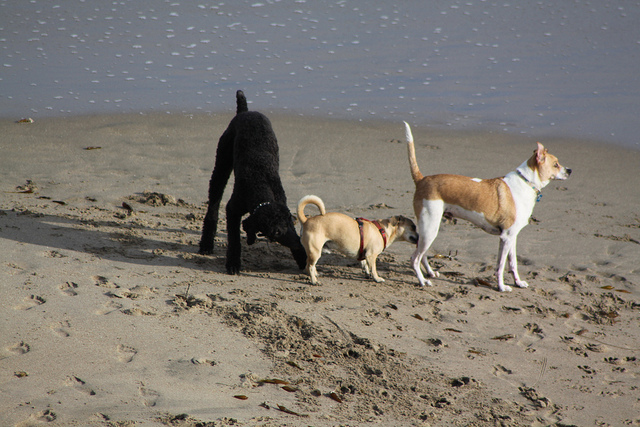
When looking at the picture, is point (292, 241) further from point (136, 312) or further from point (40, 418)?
point (40, 418)

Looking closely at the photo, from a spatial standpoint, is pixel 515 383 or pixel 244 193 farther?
→ pixel 244 193

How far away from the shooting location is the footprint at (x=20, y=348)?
3.58 metres

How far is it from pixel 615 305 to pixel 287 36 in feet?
38.9

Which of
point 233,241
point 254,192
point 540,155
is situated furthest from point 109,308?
point 540,155

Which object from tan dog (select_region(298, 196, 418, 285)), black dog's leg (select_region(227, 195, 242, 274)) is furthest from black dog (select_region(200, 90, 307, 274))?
tan dog (select_region(298, 196, 418, 285))

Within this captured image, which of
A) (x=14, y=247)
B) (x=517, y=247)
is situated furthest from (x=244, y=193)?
(x=517, y=247)

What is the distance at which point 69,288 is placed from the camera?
4574 mm

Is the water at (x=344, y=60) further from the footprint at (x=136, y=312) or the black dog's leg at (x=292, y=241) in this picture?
the footprint at (x=136, y=312)

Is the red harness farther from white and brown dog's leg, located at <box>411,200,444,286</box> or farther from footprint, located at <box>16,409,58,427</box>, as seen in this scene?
footprint, located at <box>16,409,58,427</box>

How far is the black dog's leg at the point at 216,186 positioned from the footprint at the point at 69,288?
1.55 meters

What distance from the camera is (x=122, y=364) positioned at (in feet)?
11.7

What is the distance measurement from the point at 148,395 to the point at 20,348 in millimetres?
971

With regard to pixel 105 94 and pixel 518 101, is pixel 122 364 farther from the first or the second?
pixel 518 101

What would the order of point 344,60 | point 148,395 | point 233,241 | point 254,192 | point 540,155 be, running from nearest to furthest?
point 148,395
point 254,192
point 233,241
point 540,155
point 344,60
